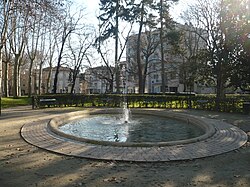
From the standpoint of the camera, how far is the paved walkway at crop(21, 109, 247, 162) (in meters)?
6.17

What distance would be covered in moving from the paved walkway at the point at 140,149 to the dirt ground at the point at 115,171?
9.8 inches

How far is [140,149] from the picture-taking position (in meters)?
6.81

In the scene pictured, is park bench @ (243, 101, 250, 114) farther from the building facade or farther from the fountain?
the building facade

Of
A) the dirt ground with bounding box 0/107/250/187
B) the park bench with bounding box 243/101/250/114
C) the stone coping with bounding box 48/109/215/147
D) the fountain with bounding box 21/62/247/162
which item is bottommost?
the dirt ground with bounding box 0/107/250/187

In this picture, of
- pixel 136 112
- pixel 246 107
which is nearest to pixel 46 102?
pixel 136 112

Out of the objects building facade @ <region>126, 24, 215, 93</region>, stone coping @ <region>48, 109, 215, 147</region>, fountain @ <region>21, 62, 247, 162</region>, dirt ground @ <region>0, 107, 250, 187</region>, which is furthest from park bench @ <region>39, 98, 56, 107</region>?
building facade @ <region>126, 24, 215, 93</region>

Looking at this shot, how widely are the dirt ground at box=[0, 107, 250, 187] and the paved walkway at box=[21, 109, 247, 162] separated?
0.25 m

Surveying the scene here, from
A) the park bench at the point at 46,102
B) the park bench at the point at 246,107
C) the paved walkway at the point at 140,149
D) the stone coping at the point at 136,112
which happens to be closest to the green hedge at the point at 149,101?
the park bench at the point at 46,102

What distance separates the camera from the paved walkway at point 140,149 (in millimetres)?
6171

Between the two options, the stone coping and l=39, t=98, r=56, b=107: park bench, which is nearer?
the stone coping

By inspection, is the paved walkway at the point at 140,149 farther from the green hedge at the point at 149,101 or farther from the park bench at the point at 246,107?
the green hedge at the point at 149,101

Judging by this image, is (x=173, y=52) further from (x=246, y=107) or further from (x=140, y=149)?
(x=140, y=149)

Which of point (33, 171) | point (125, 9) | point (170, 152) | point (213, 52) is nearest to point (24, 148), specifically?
point (33, 171)

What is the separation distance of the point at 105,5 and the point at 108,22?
6.44 ft
